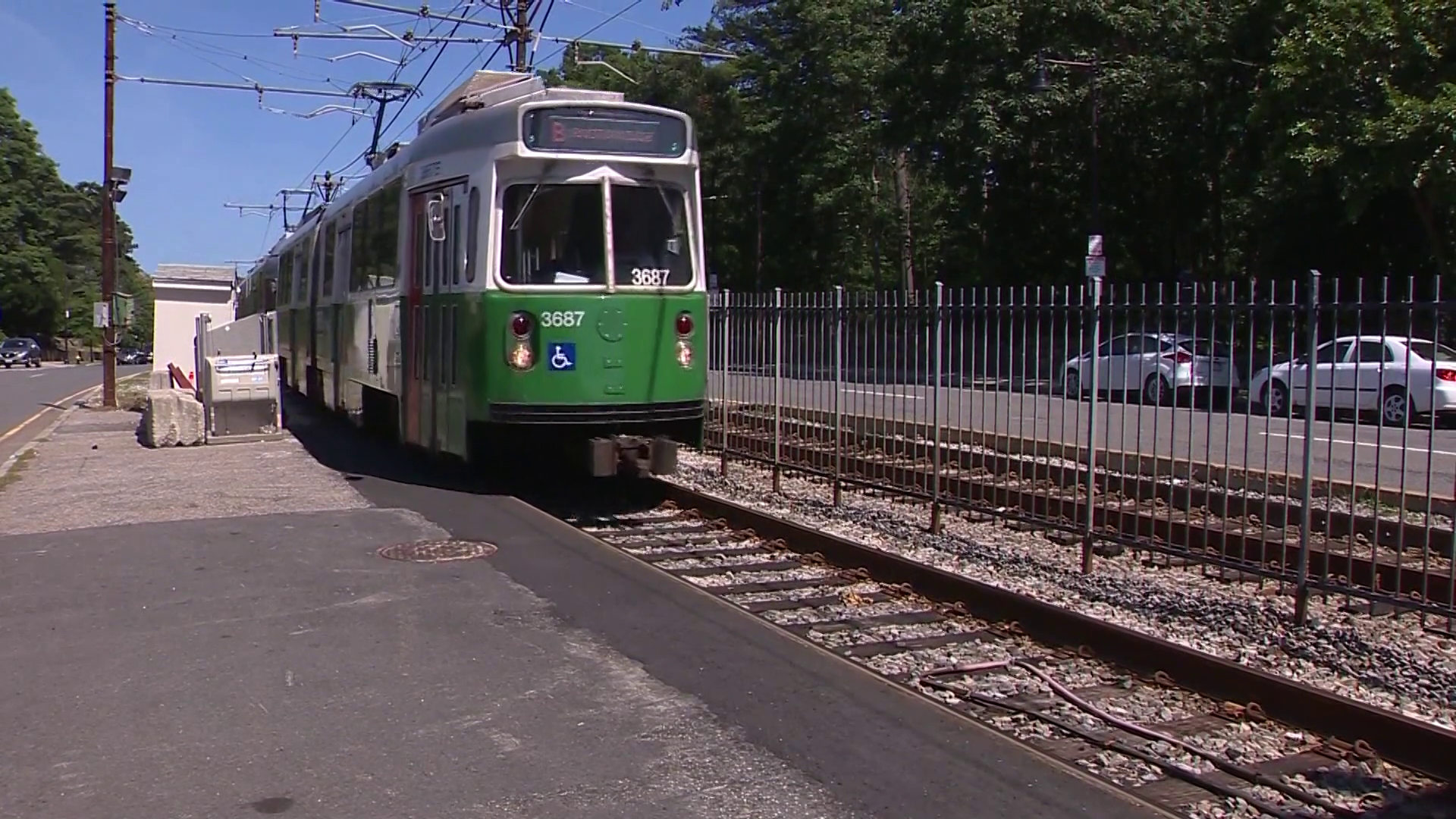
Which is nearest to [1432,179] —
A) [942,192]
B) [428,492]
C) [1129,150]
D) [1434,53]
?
[1434,53]

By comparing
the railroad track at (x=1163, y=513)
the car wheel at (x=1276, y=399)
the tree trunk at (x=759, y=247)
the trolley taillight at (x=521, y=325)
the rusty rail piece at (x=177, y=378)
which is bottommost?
the railroad track at (x=1163, y=513)

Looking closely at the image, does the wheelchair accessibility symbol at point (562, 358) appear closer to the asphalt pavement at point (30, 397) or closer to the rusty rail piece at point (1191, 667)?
the rusty rail piece at point (1191, 667)

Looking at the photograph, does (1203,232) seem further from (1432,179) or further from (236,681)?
(236,681)

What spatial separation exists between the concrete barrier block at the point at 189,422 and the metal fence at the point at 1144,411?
8177mm

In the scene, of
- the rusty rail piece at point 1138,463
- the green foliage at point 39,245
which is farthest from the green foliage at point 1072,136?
the green foliage at point 39,245

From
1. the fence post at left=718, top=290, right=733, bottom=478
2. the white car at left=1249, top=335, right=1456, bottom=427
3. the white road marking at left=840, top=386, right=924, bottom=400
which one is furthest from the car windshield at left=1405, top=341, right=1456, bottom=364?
the fence post at left=718, top=290, right=733, bottom=478

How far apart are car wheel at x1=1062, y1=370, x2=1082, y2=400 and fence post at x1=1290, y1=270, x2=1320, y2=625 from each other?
2.06m

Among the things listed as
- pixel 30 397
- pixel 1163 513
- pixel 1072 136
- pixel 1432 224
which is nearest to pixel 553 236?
pixel 1163 513

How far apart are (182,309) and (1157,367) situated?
22.7 m

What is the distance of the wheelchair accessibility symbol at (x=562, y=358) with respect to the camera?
10.8m

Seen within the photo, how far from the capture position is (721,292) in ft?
45.1

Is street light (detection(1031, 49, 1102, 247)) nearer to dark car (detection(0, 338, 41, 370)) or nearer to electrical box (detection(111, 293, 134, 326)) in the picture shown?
electrical box (detection(111, 293, 134, 326))

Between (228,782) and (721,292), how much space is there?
370 inches

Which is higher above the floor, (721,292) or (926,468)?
(721,292)
